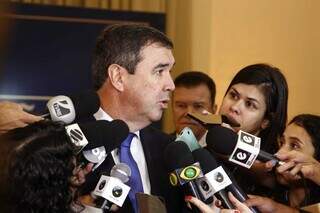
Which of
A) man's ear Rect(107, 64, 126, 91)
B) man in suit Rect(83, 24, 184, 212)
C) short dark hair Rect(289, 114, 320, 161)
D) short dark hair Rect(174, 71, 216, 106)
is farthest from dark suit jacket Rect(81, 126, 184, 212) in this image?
short dark hair Rect(174, 71, 216, 106)

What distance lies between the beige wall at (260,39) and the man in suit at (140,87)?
1.50 metres

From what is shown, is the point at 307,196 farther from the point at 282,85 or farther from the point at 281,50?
the point at 281,50

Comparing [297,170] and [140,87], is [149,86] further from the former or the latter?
[297,170]

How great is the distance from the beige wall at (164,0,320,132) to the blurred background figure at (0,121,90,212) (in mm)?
2131

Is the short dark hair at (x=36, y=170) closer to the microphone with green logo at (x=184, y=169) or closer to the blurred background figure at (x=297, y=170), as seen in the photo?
the microphone with green logo at (x=184, y=169)

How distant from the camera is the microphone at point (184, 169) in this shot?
Answer: 1.12 m

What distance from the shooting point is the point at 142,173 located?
1.44 metres

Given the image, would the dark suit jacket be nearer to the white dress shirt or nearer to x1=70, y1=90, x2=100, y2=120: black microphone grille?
the white dress shirt

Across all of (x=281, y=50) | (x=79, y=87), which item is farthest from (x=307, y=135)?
(x=281, y=50)

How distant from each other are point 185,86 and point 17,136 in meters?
1.58

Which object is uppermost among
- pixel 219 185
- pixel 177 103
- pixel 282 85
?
pixel 282 85

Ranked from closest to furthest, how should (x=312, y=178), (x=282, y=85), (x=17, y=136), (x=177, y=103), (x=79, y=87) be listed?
1. (x=17, y=136)
2. (x=312, y=178)
3. (x=282, y=85)
4. (x=177, y=103)
5. (x=79, y=87)

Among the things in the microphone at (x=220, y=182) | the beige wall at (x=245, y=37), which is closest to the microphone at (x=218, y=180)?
the microphone at (x=220, y=182)

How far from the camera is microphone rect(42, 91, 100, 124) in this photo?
108 centimetres
